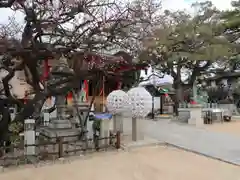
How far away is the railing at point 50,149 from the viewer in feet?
20.3

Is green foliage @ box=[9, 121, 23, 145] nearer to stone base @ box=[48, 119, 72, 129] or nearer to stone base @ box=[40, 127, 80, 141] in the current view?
stone base @ box=[40, 127, 80, 141]

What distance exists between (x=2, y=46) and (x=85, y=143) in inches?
141

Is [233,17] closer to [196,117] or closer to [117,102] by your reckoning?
[196,117]

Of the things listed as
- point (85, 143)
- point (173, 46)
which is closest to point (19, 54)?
point (85, 143)

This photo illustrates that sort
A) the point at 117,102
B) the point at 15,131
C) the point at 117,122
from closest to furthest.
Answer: the point at 15,131, the point at 117,102, the point at 117,122

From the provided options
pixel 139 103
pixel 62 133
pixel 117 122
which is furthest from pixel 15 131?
pixel 117 122

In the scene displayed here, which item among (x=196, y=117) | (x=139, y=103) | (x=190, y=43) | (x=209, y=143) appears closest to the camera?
(x=139, y=103)

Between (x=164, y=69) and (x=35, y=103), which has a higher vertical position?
(x=164, y=69)

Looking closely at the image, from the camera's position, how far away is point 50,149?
742cm

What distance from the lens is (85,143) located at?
7.71 meters

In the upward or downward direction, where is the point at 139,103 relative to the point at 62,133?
upward

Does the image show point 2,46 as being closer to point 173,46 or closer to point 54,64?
point 54,64

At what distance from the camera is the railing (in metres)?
6.19

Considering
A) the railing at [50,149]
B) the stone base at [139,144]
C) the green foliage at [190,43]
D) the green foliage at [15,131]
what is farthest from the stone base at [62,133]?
the green foliage at [190,43]
